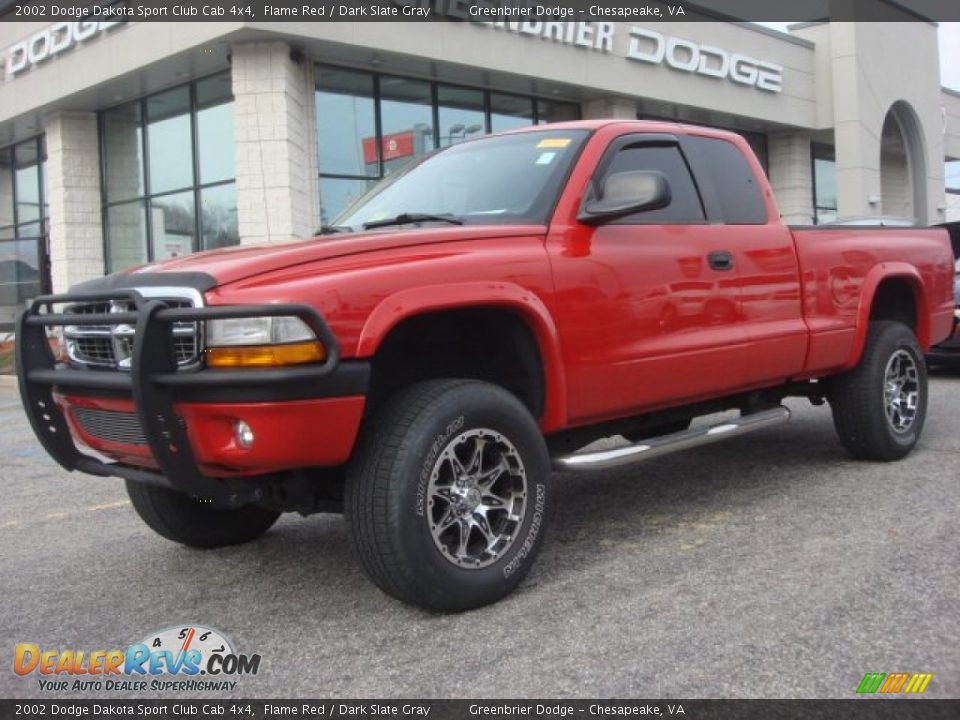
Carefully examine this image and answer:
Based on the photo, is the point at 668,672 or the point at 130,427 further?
the point at 130,427

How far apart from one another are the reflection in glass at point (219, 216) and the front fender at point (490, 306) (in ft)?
39.9

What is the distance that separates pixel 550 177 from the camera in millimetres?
4137

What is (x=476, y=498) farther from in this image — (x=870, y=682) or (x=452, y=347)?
(x=870, y=682)

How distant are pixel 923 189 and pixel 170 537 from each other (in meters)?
26.2

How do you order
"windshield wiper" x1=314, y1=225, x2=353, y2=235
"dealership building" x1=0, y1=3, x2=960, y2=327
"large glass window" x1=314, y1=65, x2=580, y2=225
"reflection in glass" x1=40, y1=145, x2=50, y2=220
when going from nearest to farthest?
1. "windshield wiper" x1=314, y1=225, x2=353, y2=235
2. "dealership building" x1=0, y1=3, x2=960, y2=327
3. "large glass window" x1=314, y1=65, x2=580, y2=225
4. "reflection in glass" x1=40, y1=145, x2=50, y2=220

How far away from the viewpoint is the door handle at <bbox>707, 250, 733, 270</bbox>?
14.9ft

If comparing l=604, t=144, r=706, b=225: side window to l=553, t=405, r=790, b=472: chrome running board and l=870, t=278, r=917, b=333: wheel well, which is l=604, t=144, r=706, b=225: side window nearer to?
l=553, t=405, r=790, b=472: chrome running board

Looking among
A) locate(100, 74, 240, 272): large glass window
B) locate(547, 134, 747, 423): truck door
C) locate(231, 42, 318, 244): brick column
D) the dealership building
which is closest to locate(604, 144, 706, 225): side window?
locate(547, 134, 747, 423): truck door

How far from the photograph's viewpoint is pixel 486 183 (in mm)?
4316

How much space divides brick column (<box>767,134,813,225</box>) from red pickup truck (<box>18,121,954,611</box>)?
749 inches

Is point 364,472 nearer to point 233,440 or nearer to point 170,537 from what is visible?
point 233,440

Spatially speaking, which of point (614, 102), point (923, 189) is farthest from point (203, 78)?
point (923, 189)

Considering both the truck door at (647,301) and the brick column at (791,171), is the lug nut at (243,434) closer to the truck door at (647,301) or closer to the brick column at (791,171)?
the truck door at (647,301)
